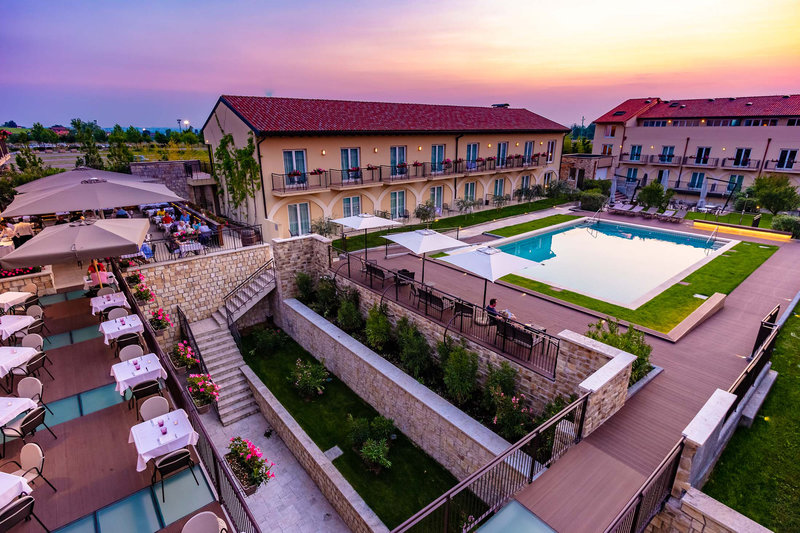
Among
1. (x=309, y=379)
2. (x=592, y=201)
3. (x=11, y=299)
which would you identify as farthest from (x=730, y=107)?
(x=11, y=299)

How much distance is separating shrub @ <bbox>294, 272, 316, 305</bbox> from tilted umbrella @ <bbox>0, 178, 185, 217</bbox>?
6.12 meters

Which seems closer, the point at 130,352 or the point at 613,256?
the point at 130,352

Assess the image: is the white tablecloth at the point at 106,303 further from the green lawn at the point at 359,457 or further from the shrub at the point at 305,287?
the shrub at the point at 305,287

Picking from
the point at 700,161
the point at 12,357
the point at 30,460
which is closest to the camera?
the point at 30,460

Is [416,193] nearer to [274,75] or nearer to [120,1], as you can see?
[120,1]

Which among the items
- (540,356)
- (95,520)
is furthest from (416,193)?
(95,520)

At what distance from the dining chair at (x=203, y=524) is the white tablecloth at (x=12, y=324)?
7455 mm

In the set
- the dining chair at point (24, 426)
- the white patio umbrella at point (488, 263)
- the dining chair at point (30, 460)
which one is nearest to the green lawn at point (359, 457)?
the white patio umbrella at point (488, 263)

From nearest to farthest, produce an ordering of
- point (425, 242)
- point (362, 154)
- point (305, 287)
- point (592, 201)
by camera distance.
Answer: point (425, 242) < point (305, 287) < point (362, 154) < point (592, 201)

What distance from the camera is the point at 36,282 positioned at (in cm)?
1241

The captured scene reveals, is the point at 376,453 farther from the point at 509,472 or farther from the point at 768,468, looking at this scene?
the point at 768,468

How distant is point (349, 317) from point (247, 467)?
5.79 metres

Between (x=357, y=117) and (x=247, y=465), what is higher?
(x=357, y=117)

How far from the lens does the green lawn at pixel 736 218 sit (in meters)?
26.6
